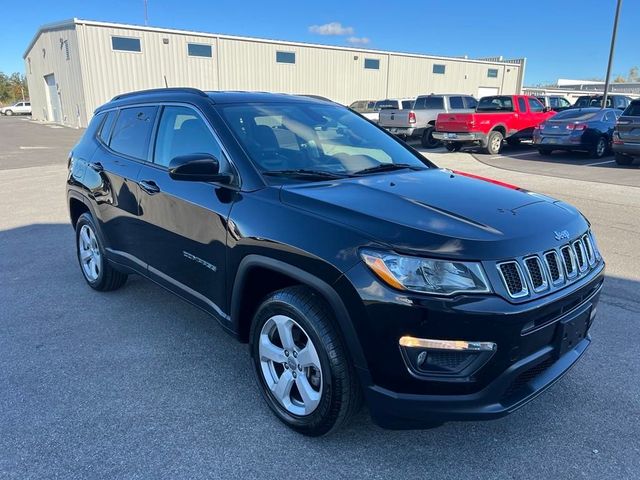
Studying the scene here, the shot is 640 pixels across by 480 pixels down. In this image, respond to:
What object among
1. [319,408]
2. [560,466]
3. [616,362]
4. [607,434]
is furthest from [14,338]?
[616,362]

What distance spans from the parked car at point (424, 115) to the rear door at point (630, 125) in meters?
7.50

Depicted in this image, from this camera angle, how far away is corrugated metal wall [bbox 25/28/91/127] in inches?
1120

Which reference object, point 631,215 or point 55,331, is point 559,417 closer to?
point 55,331

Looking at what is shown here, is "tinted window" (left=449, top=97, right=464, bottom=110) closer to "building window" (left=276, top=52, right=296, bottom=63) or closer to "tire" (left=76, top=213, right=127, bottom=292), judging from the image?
"building window" (left=276, top=52, right=296, bottom=63)

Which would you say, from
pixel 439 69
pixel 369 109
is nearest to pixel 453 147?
pixel 369 109

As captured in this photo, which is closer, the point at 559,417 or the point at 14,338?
the point at 559,417

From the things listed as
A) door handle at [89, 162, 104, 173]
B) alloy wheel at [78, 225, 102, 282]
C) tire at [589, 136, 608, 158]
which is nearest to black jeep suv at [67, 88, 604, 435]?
door handle at [89, 162, 104, 173]

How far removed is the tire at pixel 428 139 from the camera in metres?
19.8

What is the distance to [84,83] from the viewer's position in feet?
89.3

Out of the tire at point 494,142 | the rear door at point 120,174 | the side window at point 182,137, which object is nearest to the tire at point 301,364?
the side window at point 182,137

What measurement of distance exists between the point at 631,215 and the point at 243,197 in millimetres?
7521

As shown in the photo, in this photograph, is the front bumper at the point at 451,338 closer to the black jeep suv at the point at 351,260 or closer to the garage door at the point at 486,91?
the black jeep suv at the point at 351,260

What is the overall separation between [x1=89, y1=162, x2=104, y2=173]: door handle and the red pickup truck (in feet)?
47.5

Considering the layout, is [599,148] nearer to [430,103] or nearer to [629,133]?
[629,133]
